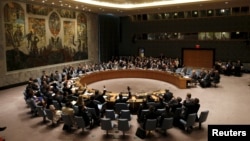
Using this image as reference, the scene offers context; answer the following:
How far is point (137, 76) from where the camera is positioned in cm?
2050

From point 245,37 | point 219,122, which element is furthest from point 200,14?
point 219,122

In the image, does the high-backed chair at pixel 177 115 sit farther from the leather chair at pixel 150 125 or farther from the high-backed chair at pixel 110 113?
the high-backed chair at pixel 110 113

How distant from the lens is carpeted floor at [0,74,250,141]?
27.1 feet

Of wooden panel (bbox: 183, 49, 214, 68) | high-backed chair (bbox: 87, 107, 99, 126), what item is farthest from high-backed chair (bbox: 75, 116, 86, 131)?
wooden panel (bbox: 183, 49, 214, 68)

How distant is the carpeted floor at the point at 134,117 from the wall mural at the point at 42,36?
256cm

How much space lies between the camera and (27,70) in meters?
17.5

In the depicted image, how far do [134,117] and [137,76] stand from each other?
10.4 m

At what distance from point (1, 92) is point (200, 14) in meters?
19.3

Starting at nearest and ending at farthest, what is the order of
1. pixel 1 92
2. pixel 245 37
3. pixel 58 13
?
pixel 1 92 < pixel 58 13 < pixel 245 37

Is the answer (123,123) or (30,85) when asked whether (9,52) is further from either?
(123,123)

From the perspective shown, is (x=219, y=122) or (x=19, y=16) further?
(x=19, y=16)

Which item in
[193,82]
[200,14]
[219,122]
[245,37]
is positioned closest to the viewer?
[219,122]

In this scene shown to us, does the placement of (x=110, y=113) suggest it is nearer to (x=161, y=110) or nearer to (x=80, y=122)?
(x=80, y=122)

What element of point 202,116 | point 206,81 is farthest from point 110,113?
point 206,81
